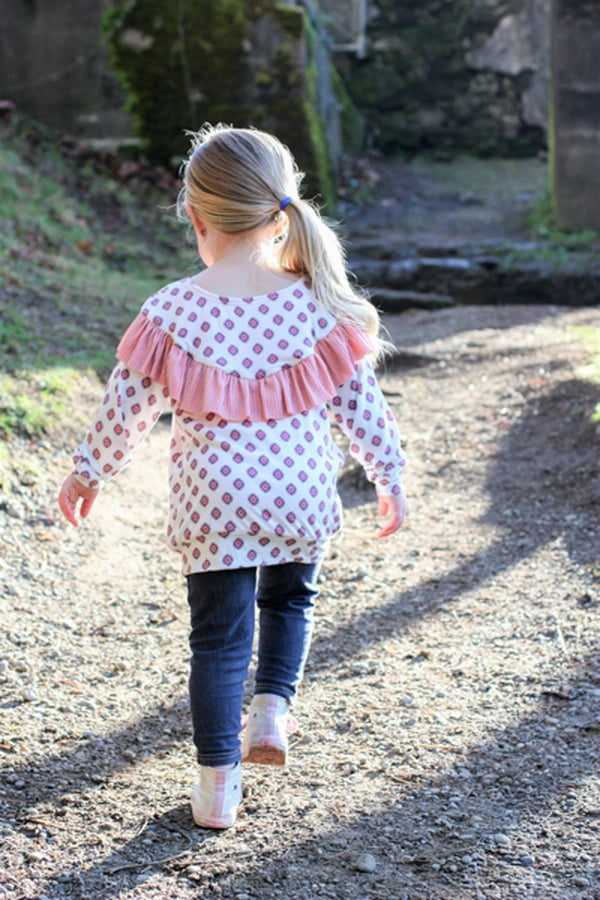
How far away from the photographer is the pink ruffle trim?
208 cm

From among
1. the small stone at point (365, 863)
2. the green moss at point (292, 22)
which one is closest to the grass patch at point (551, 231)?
the green moss at point (292, 22)

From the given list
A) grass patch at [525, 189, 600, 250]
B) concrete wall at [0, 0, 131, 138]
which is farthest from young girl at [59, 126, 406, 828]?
concrete wall at [0, 0, 131, 138]

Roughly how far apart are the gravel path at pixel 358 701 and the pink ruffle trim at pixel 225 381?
0.86 metres

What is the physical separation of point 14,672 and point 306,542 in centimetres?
110

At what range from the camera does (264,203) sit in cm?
215

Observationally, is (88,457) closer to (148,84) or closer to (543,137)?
(148,84)

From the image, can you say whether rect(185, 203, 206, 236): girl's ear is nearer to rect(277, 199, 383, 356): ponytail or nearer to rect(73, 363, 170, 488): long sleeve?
rect(277, 199, 383, 356): ponytail

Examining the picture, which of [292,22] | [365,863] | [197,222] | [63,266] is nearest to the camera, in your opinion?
[365,863]

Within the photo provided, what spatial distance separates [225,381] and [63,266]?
16.2 feet

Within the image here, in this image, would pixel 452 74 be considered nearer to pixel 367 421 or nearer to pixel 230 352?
pixel 367 421

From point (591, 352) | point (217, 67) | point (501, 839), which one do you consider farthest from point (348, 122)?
point (501, 839)

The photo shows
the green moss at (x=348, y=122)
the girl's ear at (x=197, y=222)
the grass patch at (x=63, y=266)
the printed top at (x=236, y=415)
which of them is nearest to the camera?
the printed top at (x=236, y=415)

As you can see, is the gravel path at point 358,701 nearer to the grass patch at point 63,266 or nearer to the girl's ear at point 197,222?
the grass patch at point 63,266

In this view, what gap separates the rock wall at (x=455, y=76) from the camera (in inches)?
504
